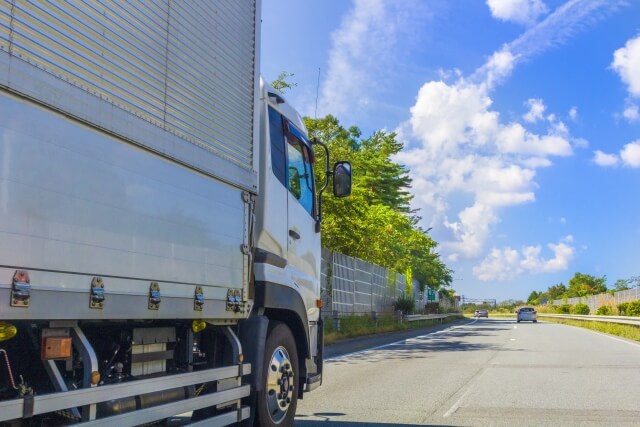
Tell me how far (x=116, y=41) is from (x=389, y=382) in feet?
26.6

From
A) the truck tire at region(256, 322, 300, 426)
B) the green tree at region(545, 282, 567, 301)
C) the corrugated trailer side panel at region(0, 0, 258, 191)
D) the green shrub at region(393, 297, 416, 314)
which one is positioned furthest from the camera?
the green tree at region(545, 282, 567, 301)

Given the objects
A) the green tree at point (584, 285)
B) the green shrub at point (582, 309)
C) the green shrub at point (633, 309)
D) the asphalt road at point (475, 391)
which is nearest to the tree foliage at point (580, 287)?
the green tree at point (584, 285)

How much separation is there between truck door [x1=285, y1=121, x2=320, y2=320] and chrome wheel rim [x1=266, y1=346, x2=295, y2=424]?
2.59 feet

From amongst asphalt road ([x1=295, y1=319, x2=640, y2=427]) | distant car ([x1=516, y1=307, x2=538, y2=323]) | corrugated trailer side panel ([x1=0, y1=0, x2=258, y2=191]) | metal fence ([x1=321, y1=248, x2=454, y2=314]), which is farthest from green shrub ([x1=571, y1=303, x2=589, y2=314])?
corrugated trailer side panel ([x1=0, y1=0, x2=258, y2=191])

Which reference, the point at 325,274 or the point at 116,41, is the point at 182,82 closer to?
the point at 116,41

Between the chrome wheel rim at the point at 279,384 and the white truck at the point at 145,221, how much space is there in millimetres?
18

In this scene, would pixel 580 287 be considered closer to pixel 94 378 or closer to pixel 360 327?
pixel 360 327

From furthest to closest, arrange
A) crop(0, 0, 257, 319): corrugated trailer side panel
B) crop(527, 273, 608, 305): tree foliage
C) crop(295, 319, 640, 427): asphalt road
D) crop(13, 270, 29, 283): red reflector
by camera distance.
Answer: crop(527, 273, 608, 305): tree foliage → crop(295, 319, 640, 427): asphalt road → crop(0, 0, 257, 319): corrugated trailer side panel → crop(13, 270, 29, 283): red reflector

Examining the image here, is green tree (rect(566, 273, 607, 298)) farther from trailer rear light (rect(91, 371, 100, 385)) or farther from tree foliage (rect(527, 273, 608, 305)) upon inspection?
trailer rear light (rect(91, 371, 100, 385))

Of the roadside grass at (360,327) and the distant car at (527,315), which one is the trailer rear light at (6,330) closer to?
the roadside grass at (360,327)

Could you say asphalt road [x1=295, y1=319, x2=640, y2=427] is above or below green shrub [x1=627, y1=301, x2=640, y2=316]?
below

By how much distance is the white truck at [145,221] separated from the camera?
2.97 metres

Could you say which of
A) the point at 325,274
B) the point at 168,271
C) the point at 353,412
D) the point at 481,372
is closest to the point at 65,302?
the point at 168,271

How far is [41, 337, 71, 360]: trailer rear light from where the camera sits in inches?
126
